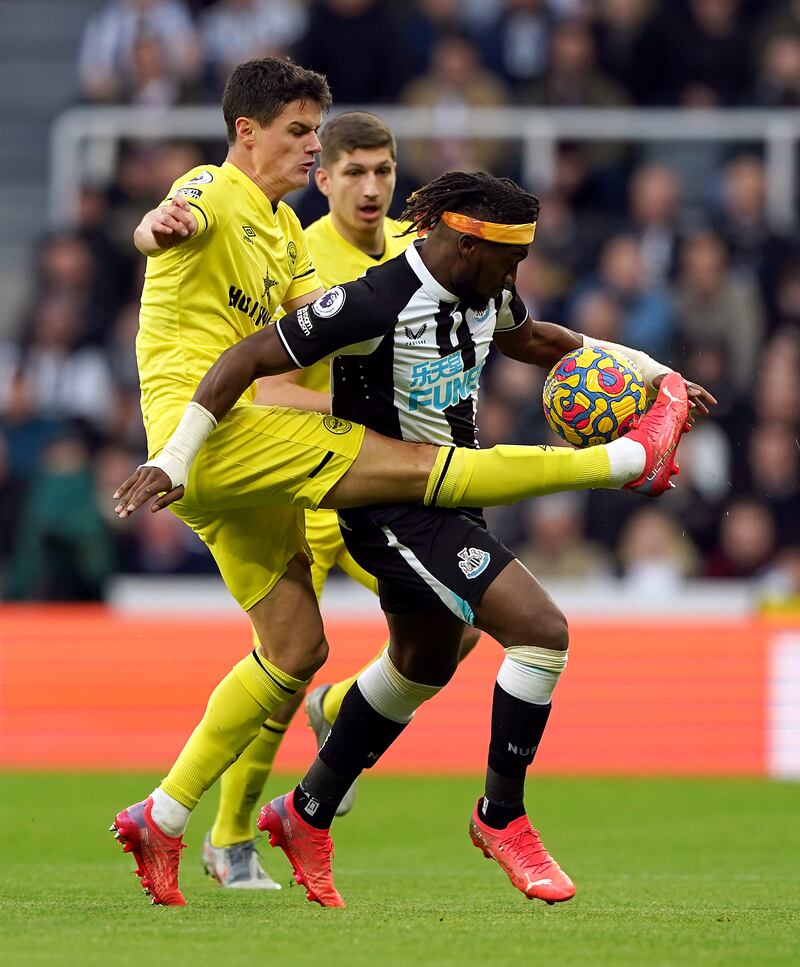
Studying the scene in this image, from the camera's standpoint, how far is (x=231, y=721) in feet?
20.4

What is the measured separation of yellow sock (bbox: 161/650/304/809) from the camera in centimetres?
618

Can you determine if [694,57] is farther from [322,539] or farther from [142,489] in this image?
[142,489]

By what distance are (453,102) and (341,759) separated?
29.9 ft

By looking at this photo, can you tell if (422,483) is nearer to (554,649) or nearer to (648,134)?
(554,649)

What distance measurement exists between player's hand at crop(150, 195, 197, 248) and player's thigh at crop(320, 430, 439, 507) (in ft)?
2.80

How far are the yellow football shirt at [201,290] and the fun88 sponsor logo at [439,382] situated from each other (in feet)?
2.19

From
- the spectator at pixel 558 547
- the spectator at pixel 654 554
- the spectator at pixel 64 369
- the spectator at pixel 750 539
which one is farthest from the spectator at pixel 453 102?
the spectator at pixel 750 539

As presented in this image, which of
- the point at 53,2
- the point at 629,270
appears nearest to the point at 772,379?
the point at 629,270

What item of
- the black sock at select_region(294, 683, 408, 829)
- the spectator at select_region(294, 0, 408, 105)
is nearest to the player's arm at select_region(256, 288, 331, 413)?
the black sock at select_region(294, 683, 408, 829)

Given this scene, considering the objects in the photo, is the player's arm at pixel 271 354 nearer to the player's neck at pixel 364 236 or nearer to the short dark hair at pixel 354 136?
the player's neck at pixel 364 236

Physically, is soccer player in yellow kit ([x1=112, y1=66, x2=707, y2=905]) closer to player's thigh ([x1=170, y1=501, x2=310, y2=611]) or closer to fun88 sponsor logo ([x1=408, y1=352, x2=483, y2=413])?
player's thigh ([x1=170, y1=501, x2=310, y2=611])

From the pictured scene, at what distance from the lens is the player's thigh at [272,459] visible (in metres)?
5.97

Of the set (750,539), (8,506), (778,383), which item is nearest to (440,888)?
(750,539)

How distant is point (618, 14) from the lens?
14.9m
